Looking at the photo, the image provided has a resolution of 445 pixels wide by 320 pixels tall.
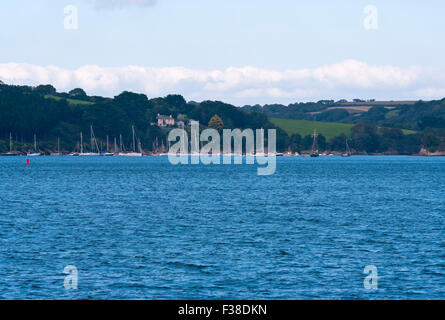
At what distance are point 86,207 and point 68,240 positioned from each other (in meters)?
30.5

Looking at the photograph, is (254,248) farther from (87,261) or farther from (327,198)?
(327,198)

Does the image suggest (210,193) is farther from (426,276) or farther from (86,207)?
(426,276)

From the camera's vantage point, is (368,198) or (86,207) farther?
(368,198)

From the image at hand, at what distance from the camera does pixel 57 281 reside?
35.9 m

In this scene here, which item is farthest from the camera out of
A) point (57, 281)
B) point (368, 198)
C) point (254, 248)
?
point (368, 198)

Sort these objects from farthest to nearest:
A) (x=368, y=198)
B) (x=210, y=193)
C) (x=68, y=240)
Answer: (x=210, y=193), (x=368, y=198), (x=68, y=240)

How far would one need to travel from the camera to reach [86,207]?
81.6 m
